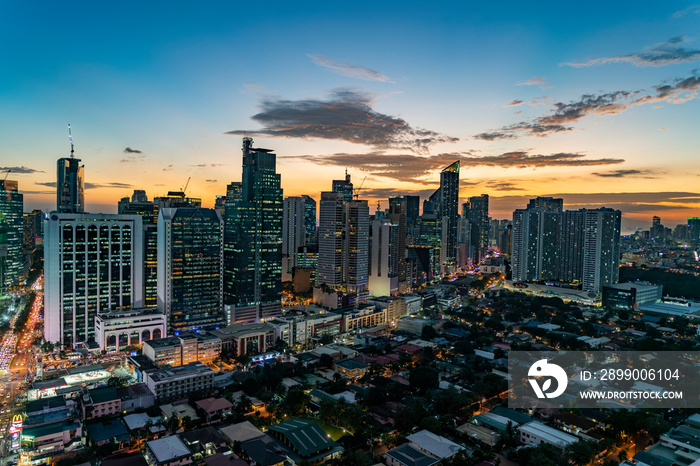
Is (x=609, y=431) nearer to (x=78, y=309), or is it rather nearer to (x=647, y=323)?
(x=647, y=323)

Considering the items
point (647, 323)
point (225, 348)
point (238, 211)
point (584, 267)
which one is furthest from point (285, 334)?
point (584, 267)

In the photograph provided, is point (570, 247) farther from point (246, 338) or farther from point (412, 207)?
point (246, 338)

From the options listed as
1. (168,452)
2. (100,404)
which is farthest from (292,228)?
(168,452)

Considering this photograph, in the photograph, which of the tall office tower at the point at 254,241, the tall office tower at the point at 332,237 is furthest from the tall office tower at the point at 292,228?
the tall office tower at the point at 254,241

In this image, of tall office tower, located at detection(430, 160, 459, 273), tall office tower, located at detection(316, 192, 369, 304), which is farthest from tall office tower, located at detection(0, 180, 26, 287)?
tall office tower, located at detection(430, 160, 459, 273)

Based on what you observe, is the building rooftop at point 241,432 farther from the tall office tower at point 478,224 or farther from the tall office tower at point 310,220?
the tall office tower at point 478,224
